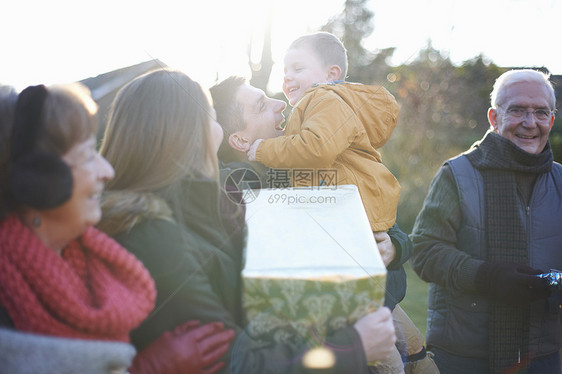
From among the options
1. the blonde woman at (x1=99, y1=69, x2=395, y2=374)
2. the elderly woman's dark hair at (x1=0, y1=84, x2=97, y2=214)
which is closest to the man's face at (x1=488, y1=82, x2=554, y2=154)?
the blonde woman at (x1=99, y1=69, x2=395, y2=374)

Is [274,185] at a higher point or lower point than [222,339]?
higher

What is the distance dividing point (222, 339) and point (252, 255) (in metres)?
0.24

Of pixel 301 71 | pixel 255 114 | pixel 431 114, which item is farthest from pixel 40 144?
pixel 431 114

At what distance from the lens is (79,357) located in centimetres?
101

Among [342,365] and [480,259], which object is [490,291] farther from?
[342,365]

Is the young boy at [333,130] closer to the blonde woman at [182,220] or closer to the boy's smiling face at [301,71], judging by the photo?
the boy's smiling face at [301,71]

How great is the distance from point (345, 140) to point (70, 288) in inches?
51.3

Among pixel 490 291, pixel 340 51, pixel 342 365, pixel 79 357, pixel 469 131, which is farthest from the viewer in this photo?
pixel 469 131

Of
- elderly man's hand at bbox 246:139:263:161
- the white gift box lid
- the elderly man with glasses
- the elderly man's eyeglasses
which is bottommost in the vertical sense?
the elderly man with glasses

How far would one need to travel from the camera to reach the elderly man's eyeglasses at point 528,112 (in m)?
2.46

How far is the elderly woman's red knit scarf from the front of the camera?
1.00 m

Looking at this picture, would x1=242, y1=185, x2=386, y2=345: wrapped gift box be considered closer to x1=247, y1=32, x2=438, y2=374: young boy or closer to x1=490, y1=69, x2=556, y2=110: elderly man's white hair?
x1=247, y1=32, x2=438, y2=374: young boy

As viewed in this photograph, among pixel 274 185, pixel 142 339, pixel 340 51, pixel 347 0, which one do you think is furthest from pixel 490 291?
pixel 347 0

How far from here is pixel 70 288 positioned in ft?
3.37
